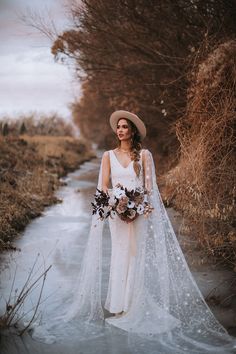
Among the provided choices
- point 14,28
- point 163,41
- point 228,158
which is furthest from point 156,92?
point 228,158

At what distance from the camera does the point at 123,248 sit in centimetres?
600

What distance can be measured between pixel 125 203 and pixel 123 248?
59 centimetres

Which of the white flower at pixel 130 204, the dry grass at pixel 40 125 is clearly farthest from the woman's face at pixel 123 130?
the dry grass at pixel 40 125

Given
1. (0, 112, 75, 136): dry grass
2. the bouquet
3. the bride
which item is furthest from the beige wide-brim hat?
(0, 112, 75, 136): dry grass

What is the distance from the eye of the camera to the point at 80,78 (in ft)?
59.9

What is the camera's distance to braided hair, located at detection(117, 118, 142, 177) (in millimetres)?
6109

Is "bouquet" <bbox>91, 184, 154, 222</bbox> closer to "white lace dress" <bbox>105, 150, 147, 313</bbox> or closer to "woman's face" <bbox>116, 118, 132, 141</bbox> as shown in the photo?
"white lace dress" <bbox>105, 150, 147, 313</bbox>

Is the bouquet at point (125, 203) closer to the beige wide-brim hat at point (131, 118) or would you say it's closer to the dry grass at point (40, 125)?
the beige wide-brim hat at point (131, 118)

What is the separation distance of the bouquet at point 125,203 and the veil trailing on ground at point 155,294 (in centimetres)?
27

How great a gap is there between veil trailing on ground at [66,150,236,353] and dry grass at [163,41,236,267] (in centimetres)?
166

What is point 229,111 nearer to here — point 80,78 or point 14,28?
point 14,28

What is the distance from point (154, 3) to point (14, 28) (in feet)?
14.6

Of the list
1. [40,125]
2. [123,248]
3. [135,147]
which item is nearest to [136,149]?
[135,147]

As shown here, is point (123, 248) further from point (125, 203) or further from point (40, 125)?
point (40, 125)
